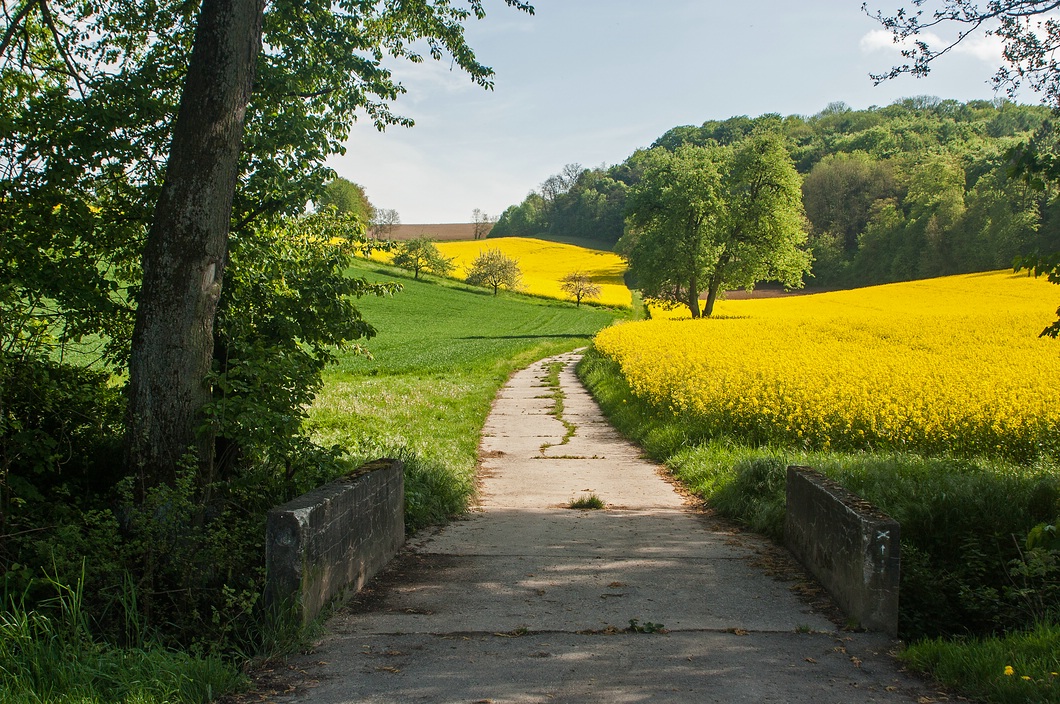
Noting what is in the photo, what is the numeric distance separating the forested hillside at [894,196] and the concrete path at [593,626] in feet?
128

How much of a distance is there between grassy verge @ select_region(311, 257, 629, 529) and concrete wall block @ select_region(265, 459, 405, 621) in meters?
1.23

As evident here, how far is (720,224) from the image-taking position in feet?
151

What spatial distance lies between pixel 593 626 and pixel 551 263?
8905 cm

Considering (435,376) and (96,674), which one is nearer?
(96,674)

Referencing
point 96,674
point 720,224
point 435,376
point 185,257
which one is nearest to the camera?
point 96,674

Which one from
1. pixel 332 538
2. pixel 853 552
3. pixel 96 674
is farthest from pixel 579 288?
pixel 96 674

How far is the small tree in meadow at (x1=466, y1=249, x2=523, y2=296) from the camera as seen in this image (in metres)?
70.4

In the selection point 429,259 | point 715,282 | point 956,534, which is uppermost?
point 429,259

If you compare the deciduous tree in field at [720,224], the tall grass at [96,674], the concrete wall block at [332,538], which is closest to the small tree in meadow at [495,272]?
the deciduous tree in field at [720,224]

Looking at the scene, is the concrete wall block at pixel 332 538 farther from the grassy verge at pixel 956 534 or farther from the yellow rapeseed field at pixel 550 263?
the yellow rapeseed field at pixel 550 263

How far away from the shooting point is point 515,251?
100 m

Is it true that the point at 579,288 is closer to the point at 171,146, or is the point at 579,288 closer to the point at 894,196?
the point at 894,196

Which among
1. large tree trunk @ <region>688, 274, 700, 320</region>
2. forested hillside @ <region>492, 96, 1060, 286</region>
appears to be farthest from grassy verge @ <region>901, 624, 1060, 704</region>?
large tree trunk @ <region>688, 274, 700, 320</region>

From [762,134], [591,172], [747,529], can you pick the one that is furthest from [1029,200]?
[591,172]
